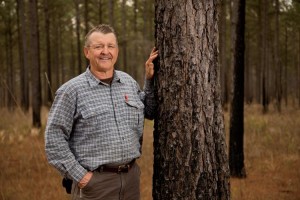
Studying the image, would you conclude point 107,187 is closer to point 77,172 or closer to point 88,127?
point 77,172

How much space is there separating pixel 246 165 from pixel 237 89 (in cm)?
199

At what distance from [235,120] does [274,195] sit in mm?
1638

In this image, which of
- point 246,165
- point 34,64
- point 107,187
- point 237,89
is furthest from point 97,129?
point 34,64

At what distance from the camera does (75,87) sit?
290cm

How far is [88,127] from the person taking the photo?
2.88 metres

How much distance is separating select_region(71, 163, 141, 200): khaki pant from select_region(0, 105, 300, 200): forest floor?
192 cm

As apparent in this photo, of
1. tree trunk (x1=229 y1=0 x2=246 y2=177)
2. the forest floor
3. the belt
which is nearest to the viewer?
the belt

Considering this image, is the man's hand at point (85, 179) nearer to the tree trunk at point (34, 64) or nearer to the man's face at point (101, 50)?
the man's face at point (101, 50)

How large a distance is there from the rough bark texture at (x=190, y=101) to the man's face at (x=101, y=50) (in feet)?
1.29

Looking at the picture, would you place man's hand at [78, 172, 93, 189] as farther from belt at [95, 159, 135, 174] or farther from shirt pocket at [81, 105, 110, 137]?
shirt pocket at [81, 105, 110, 137]

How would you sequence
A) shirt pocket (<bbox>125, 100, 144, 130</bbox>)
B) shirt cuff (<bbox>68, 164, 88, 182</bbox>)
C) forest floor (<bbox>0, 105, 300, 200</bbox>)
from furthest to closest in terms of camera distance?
1. forest floor (<bbox>0, 105, 300, 200</bbox>)
2. shirt pocket (<bbox>125, 100, 144, 130</bbox>)
3. shirt cuff (<bbox>68, 164, 88, 182</bbox>)

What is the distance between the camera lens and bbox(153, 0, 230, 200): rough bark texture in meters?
2.88

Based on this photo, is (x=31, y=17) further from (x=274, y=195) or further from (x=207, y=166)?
(x=207, y=166)

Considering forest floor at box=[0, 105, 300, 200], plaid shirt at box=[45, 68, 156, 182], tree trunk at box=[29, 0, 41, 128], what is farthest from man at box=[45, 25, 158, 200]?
tree trunk at box=[29, 0, 41, 128]
